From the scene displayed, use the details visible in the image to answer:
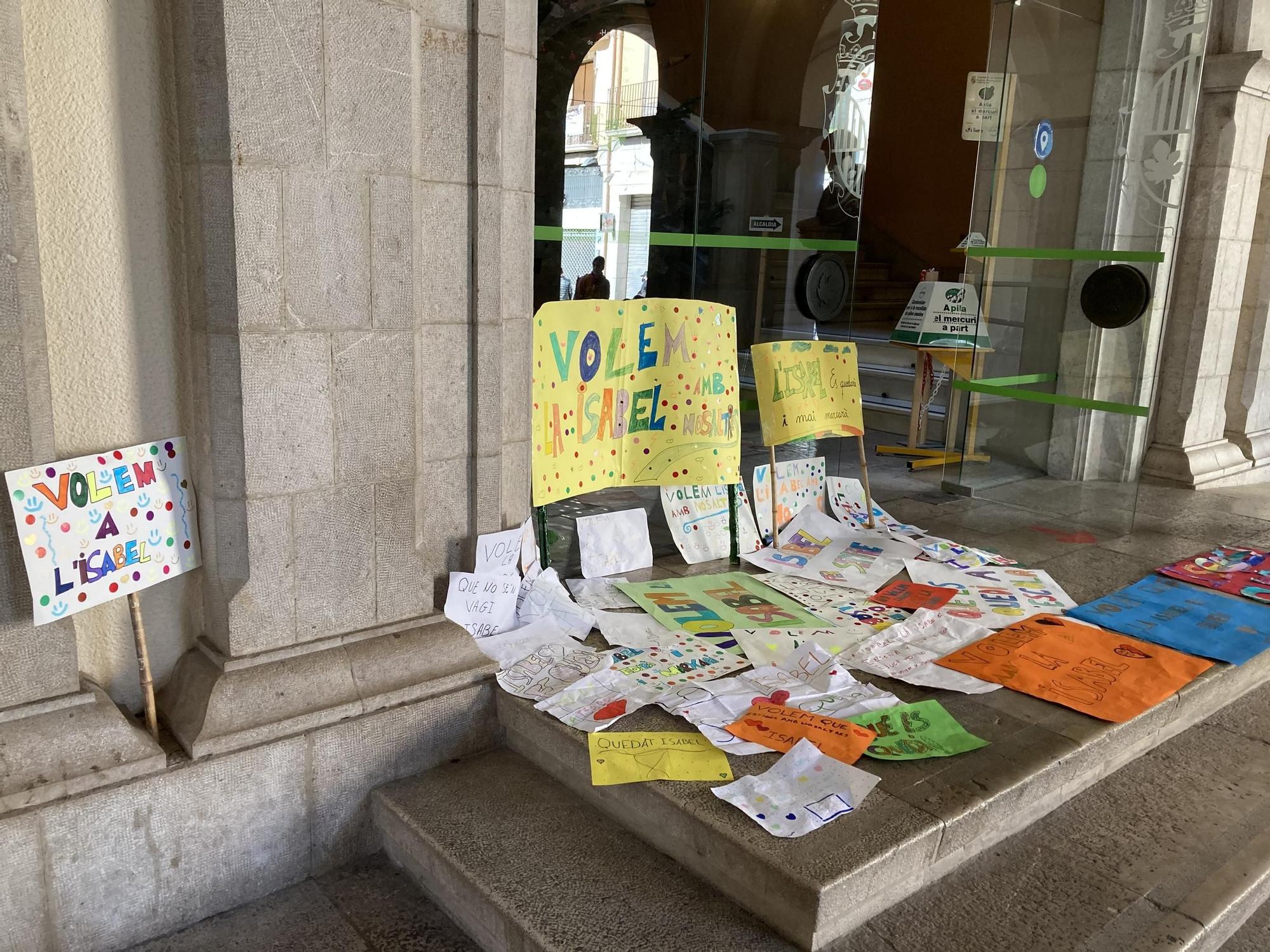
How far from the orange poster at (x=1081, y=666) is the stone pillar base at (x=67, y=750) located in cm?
227

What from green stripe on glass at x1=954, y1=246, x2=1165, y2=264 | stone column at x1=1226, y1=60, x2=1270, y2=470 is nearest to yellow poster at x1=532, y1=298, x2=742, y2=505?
green stripe on glass at x1=954, y1=246, x2=1165, y2=264

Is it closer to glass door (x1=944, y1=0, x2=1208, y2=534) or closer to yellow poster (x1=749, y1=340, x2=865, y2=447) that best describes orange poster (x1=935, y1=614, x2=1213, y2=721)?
yellow poster (x1=749, y1=340, x2=865, y2=447)

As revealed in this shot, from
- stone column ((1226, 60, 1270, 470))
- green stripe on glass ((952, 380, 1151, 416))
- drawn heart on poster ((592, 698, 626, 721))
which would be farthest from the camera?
stone column ((1226, 60, 1270, 470))

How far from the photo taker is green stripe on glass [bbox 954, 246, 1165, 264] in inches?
195

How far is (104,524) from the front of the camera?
2.21m

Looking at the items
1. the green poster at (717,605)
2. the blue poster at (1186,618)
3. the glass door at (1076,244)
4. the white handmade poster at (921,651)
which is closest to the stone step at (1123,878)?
the white handmade poster at (921,651)

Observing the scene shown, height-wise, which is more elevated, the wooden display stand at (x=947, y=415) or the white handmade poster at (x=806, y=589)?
the wooden display stand at (x=947, y=415)

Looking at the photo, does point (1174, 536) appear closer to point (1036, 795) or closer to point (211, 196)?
point (1036, 795)

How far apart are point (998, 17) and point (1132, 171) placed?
1.09m

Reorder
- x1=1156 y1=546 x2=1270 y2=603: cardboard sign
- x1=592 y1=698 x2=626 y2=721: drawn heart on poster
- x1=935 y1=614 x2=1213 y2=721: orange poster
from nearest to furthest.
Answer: x1=592 y1=698 x2=626 y2=721: drawn heart on poster, x1=935 y1=614 x2=1213 y2=721: orange poster, x1=1156 y1=546 x2=1270 y2=603: cardboard sign

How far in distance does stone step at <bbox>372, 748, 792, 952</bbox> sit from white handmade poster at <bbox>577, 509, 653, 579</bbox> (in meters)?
1.11

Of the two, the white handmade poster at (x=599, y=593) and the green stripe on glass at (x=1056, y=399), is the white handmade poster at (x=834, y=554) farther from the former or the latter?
the green stripe on glass at (x=1056, y=399)

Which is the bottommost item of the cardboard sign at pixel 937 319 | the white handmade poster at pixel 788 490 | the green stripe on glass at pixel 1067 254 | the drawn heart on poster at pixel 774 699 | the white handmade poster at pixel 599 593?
the drawn heart on poster at pixel 774 699

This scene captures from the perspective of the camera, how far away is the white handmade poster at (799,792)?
2201mm
